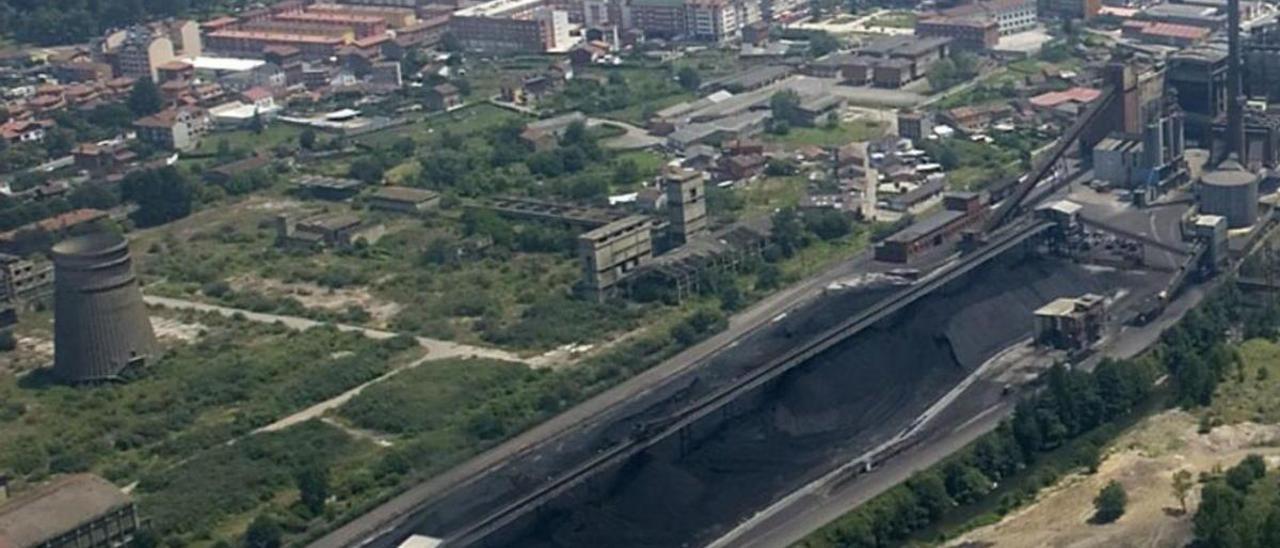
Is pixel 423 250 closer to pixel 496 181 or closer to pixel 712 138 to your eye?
pixel 496 181

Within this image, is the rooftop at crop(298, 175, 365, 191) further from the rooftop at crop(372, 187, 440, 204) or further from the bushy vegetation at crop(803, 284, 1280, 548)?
the bushy vegetation at crop(803, 284, 1280, 548)

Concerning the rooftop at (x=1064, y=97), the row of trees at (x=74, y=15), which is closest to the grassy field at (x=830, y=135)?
the rooftop at (x=1064, y=97)

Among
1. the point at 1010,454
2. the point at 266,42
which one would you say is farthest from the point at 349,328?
the point at 266,42

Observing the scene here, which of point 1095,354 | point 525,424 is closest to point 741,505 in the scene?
point 525,424

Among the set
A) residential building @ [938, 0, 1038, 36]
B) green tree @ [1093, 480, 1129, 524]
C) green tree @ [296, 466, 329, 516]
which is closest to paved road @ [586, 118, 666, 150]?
residential building @ [938, 0, 1038, 36]

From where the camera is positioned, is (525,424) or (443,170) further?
(443,170)

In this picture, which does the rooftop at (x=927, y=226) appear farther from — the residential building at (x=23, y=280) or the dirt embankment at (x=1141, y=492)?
the residential building at (x=23, y=280)
